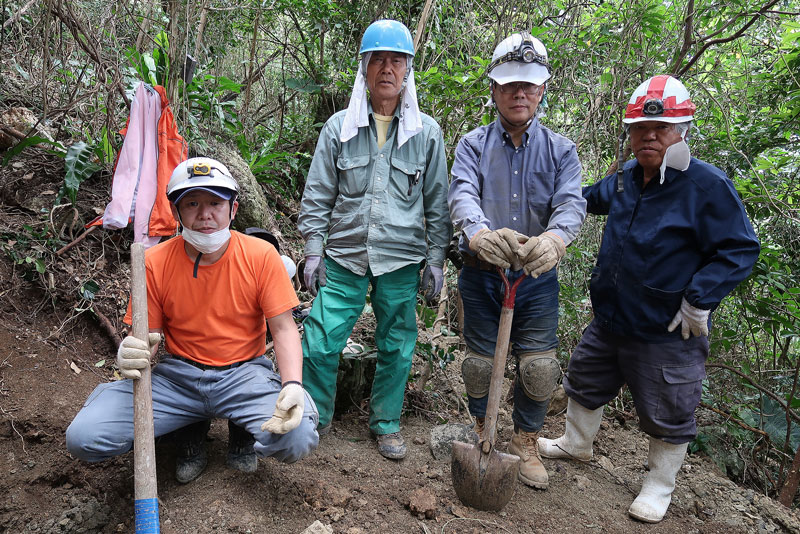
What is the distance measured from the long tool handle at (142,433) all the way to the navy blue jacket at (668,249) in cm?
216

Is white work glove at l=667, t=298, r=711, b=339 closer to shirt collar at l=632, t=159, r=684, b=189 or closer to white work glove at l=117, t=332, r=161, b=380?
shirt collar at l=632, t=159, r=684, b=189

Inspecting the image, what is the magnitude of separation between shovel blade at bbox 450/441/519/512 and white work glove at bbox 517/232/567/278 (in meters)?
0.85

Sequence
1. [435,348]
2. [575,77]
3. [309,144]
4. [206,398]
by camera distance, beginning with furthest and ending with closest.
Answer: [309,144]
[575,77]
[435,348]
[206,398]

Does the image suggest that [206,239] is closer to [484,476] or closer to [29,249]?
[484,476]

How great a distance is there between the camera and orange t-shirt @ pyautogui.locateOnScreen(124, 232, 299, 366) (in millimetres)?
2402

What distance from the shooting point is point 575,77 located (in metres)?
4.68

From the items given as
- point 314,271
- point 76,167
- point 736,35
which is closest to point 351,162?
point 314,271

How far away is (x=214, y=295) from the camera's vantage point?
2406 mm

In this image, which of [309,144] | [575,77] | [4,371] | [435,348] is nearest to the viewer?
[4,371]

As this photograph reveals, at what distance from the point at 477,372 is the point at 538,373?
31 cm

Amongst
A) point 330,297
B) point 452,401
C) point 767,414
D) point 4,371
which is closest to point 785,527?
point 767,414

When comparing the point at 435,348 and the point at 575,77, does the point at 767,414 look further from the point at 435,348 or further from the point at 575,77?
the point at 575,77

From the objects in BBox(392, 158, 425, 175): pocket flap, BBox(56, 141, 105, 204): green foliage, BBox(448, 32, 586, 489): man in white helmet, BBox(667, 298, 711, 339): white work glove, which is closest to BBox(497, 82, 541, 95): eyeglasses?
BBox(448, 32, 586, 489): man in white helmet

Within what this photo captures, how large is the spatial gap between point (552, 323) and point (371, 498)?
125 cm
